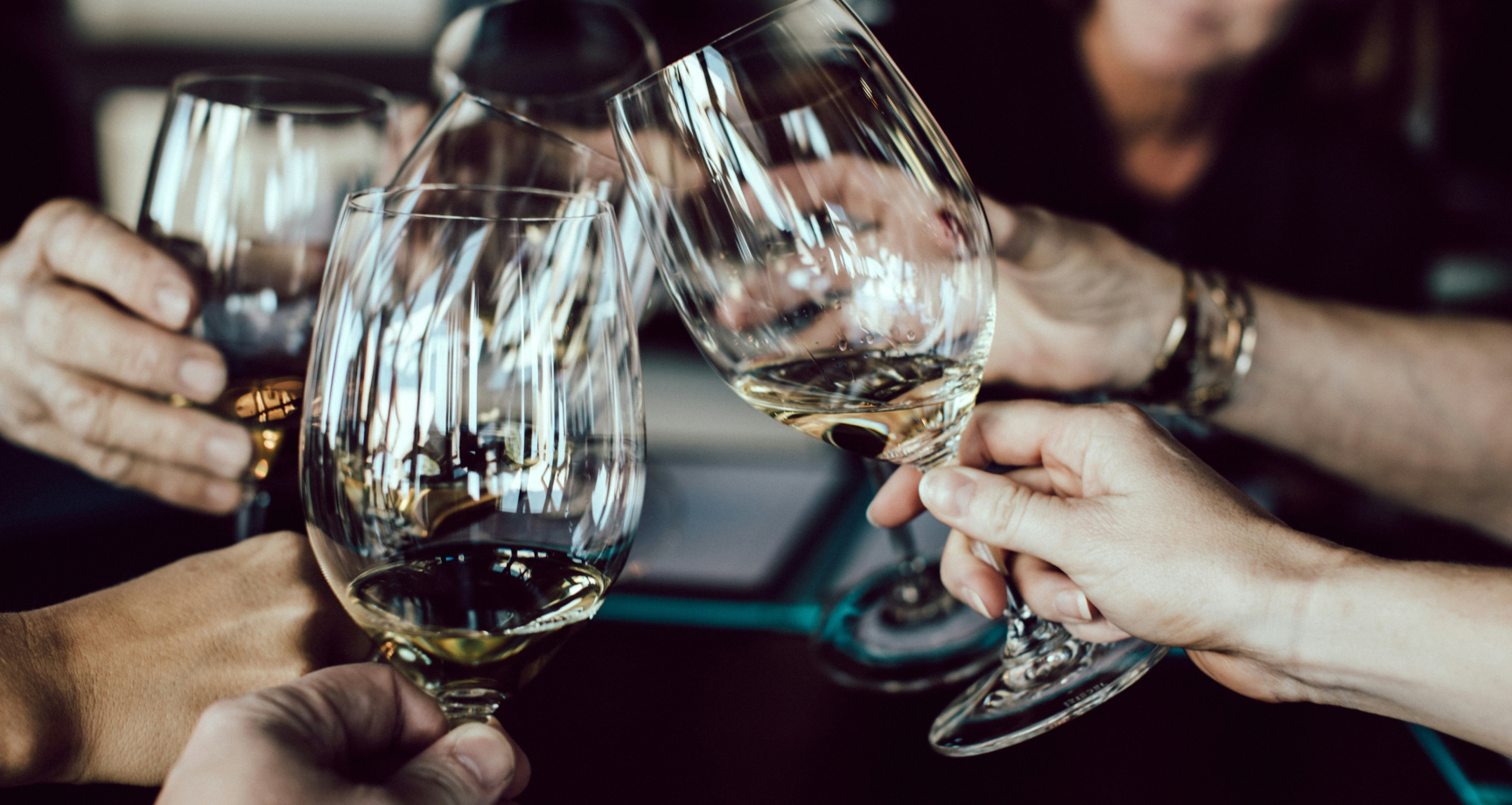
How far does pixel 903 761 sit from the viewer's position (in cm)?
43

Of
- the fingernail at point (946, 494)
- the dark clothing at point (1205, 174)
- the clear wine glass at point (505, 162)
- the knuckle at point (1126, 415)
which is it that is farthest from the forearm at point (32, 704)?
the dark clothing at point (1205, 174)

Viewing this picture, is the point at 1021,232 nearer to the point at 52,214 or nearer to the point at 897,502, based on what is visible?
the point at 897,502

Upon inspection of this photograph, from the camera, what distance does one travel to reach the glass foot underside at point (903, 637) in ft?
1.67

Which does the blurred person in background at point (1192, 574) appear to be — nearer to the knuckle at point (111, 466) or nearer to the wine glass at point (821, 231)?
the wine glass at point (821, 231)

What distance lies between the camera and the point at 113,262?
583mm

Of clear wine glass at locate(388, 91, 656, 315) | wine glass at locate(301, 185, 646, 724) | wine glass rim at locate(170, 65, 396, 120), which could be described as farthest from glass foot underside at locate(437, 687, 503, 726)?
wine glass rim at locate(170, 65, 396, 120)

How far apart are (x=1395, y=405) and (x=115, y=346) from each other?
3.20ft

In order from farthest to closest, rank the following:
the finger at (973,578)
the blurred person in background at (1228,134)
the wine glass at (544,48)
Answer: the blurred person in background at (1228,134) < the wine glass at (544,48) < the finger at (973,578)

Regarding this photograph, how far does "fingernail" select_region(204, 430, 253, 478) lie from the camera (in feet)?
1.69

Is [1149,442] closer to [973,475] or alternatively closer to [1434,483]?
[973,475]

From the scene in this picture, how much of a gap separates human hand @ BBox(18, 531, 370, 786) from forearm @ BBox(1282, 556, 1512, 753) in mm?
424

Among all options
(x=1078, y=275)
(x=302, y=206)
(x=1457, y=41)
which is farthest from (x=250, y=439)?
(x=1457, y=41)

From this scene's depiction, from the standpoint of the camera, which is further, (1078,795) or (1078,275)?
(1078,275)

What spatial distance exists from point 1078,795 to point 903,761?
70 millimetres
